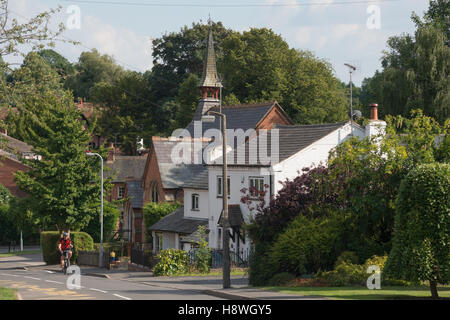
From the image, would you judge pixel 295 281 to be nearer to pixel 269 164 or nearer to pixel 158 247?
pixel 269 164

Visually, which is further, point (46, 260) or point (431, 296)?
point (46, 260)

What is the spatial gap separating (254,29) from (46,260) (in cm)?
3485

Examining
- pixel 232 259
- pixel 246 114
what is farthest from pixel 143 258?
pixel 246 114

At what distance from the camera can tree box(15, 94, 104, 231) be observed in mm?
50031

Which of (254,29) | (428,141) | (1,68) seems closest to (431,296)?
(428,141)

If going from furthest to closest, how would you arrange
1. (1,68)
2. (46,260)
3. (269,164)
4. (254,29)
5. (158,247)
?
1. (254,29)
2. (158,247)
3. (46,260)
4. (269,164)
5. (1,68)

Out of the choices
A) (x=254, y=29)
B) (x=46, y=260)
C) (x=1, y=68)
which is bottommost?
(x=46, y=260)

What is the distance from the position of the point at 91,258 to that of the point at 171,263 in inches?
482

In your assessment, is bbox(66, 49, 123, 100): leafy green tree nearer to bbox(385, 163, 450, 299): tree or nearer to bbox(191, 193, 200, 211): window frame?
bbox(191, 193, 200, 211): window frame

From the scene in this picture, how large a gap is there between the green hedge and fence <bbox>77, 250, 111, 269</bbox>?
47 cm

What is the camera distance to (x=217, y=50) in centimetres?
8775

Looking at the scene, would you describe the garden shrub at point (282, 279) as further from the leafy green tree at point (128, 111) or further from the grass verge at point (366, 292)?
the leafy green tree at point (128, 111)

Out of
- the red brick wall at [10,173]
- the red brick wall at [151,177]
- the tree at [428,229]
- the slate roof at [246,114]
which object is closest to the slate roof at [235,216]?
the red brick wall at [151,177]

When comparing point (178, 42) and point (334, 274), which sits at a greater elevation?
point (178, 42)
